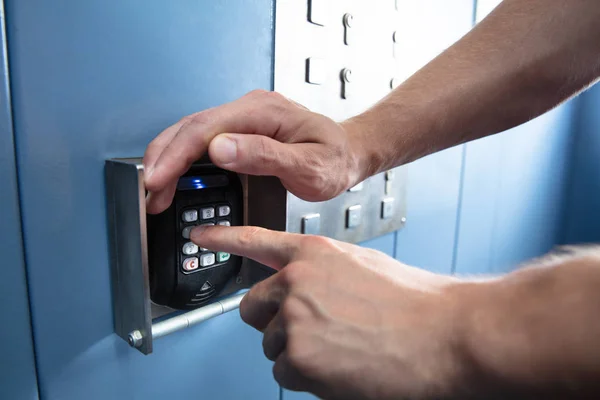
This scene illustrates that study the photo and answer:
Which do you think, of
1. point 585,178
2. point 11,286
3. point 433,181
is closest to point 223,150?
point 11,286

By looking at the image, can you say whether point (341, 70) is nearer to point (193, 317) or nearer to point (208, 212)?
point (208, 212)

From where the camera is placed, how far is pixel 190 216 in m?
0.48

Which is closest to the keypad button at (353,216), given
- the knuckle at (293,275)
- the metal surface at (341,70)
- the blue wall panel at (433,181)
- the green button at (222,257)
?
the metal surface at (341,70)

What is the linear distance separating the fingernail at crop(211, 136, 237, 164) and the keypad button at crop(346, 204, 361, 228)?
424 mm

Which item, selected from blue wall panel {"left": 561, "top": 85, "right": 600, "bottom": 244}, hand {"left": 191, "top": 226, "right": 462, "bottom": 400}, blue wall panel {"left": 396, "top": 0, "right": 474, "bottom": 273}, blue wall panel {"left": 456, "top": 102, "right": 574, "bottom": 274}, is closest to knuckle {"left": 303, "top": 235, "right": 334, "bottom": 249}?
hand {"left": 191, "top": 226, "right": 462, "bottom": 400}

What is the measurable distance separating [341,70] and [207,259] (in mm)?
441

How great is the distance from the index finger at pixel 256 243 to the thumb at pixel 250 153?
7 cm

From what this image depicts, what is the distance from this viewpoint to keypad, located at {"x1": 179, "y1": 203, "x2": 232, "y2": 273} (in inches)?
18.9

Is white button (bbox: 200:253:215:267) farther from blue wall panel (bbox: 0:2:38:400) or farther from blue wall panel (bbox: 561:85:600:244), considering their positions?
blue wall panel (bbox: 561:85:600:244)

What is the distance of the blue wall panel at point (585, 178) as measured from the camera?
182 cm

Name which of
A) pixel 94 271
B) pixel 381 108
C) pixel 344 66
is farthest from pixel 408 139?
pixel 94 271

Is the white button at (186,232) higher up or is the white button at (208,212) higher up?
the white button at (208,212)

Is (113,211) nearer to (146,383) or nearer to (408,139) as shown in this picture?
(146,383)

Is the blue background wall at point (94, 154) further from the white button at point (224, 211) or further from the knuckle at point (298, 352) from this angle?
the knuckle at point (298, 352)
